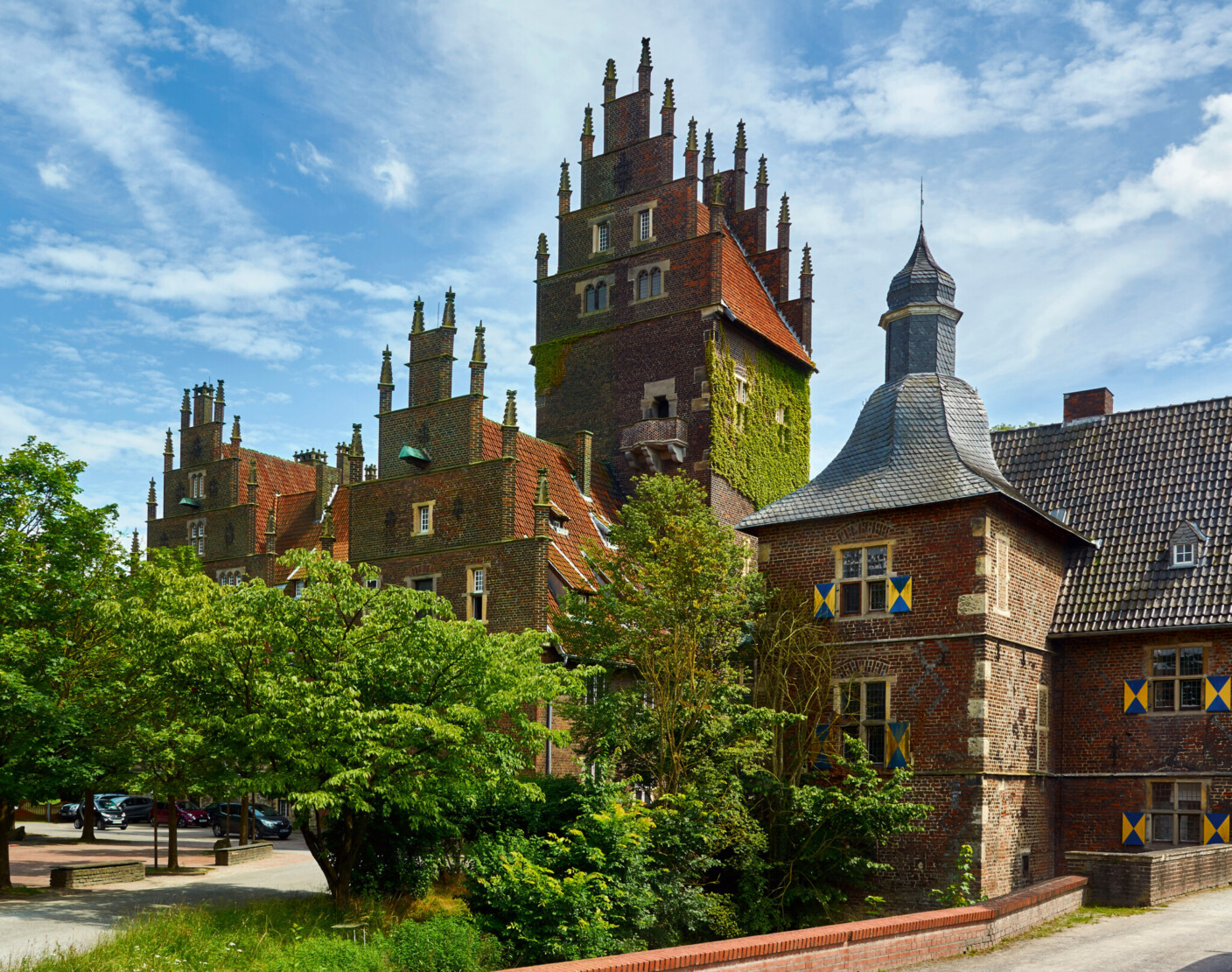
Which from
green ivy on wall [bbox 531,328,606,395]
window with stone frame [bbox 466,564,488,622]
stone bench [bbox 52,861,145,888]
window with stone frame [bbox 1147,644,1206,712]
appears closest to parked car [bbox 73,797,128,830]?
stone bench [bbox 52,861,145,888]

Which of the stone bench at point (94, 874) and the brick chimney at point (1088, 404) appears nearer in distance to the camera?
the stone bench at point (94, 874)

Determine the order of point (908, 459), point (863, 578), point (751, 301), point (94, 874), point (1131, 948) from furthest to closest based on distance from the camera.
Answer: point (751, 301), point (908, 459), point (863, 578), point (94, 874), point (1131, 948)

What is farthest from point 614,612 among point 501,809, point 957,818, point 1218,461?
point 1218,461

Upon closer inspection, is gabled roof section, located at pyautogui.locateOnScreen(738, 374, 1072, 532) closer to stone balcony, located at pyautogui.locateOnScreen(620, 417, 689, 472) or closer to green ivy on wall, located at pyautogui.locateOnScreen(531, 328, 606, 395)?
stone balcony, located at pyautogui.locateOnScreen(620, 417, 689, 472)

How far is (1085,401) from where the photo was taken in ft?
101

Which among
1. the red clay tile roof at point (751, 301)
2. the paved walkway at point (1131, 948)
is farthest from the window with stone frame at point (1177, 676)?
the red clay tile roof at point (751, 301)

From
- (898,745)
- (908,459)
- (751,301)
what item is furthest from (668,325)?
(898,745)

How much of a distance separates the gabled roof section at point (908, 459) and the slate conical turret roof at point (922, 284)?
81.4 inches

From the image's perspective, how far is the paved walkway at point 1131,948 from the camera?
15367 millimetres

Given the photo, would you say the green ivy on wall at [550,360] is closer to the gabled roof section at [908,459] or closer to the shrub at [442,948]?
the gabled roof section at [908,459]

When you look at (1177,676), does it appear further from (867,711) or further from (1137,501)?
(867,711)

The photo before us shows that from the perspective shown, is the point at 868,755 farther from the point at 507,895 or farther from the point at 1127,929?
the point at 507,895

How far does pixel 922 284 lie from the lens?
95.7ft

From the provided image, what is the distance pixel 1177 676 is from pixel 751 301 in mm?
17367
